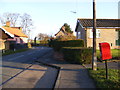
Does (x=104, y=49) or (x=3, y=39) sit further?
(x=3, y=39)

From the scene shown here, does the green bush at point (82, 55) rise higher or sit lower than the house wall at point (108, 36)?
lower

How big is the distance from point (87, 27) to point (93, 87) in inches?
764

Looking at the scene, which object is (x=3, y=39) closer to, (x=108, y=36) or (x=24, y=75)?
(x=108, y=36)

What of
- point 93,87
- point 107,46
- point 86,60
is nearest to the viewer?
point 93,87

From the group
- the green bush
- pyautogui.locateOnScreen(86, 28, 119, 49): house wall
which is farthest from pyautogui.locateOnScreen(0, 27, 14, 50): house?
the green bush

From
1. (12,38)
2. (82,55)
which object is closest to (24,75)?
(82,55)

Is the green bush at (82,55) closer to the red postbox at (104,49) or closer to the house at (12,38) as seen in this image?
the red postbox at (104,49)

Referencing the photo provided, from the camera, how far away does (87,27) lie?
80.6 ft

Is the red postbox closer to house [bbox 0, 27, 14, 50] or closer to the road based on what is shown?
the road

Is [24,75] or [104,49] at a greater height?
[104,49]

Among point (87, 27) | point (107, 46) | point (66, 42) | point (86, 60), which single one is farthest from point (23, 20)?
point (107, 46)

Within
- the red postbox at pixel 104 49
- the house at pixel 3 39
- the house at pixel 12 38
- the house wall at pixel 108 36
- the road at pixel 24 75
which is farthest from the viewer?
the house at pixel 12 38

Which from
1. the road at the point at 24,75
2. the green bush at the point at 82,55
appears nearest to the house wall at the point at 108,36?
the green bush at the point at 82,55

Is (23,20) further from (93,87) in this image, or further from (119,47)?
(93,87)
